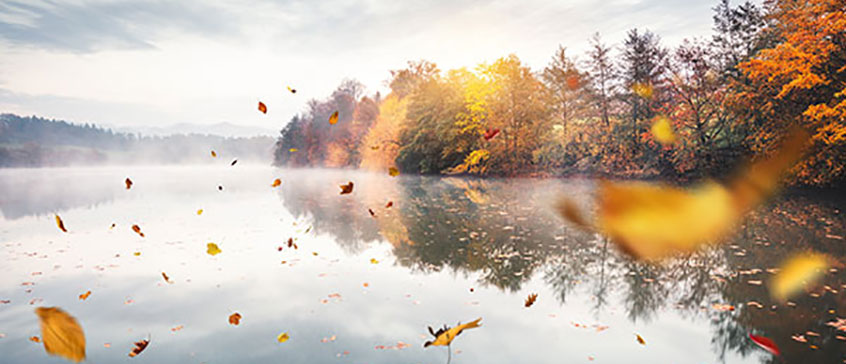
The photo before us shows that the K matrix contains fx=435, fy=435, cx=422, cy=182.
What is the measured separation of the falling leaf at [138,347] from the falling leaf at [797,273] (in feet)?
24.9

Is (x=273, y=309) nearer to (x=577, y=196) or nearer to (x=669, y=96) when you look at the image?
(x=577, y=196)

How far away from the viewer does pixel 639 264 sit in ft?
25.1

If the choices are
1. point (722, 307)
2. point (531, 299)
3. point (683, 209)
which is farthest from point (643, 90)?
point (531, 299)

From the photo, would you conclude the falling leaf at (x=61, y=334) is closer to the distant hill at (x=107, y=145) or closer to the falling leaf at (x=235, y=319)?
the falling leaf at (x=235, y=319)

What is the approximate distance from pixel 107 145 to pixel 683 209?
180271 millimetres

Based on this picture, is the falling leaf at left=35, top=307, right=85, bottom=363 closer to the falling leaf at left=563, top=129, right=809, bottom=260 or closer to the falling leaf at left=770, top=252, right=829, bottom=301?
the falling leaf at left=770, top=252, right=829, bottom=301

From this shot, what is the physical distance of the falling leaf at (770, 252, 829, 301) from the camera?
595 centimetres

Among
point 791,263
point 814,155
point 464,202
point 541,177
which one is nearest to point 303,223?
point 464,202

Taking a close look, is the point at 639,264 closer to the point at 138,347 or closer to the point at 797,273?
the point at 797,273

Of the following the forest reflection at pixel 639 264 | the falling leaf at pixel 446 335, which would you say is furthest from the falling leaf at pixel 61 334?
the forest reflection at pixel 639 264

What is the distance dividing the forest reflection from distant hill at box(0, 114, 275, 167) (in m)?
136

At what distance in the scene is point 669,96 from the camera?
31.5m

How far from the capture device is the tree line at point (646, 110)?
54.9ft

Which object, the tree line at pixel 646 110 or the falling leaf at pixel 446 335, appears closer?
the falling leaf at pixel 446 335
